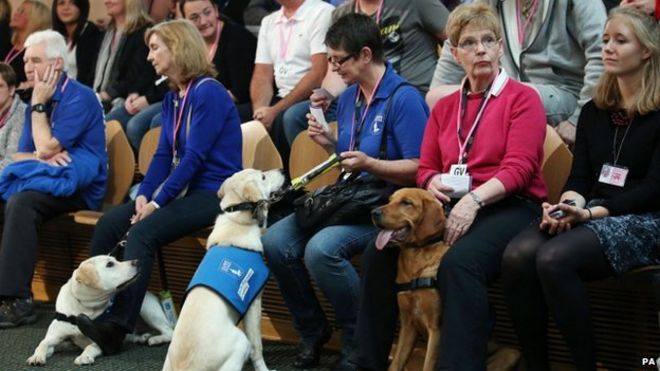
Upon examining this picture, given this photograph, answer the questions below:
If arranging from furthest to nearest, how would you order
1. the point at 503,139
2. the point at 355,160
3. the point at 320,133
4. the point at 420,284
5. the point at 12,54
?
the point at 12,54
the point at 320,133
the point at 355,160
the point at 503,139
the point at 420,284

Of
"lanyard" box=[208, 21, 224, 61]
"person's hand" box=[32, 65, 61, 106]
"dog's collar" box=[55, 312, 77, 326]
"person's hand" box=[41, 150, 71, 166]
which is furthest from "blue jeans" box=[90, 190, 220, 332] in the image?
"lanyard" box=[208, 21, 224, 61]

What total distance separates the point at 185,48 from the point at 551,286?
2158mm

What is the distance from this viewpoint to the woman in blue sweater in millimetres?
4609

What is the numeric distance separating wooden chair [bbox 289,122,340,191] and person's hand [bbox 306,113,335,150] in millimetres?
330

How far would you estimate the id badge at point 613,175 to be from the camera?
3.62 metres

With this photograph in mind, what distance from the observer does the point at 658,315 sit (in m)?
3.55

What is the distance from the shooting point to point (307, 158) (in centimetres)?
481

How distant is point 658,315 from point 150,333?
2344mm

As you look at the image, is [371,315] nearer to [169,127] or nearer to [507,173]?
[507,173]

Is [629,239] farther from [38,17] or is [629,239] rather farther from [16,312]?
[38,17]

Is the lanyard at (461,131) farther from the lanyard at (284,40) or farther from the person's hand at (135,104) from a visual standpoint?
the person's hand at (135,104)

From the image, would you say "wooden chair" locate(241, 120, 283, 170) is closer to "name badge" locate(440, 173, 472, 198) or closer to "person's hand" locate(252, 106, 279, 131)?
"person's hand" locate(252, 106, 279, 131)

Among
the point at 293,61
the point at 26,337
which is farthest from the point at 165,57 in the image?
the point at 26,337

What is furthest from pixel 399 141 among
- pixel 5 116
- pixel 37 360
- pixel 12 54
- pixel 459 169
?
pixel 12 54
